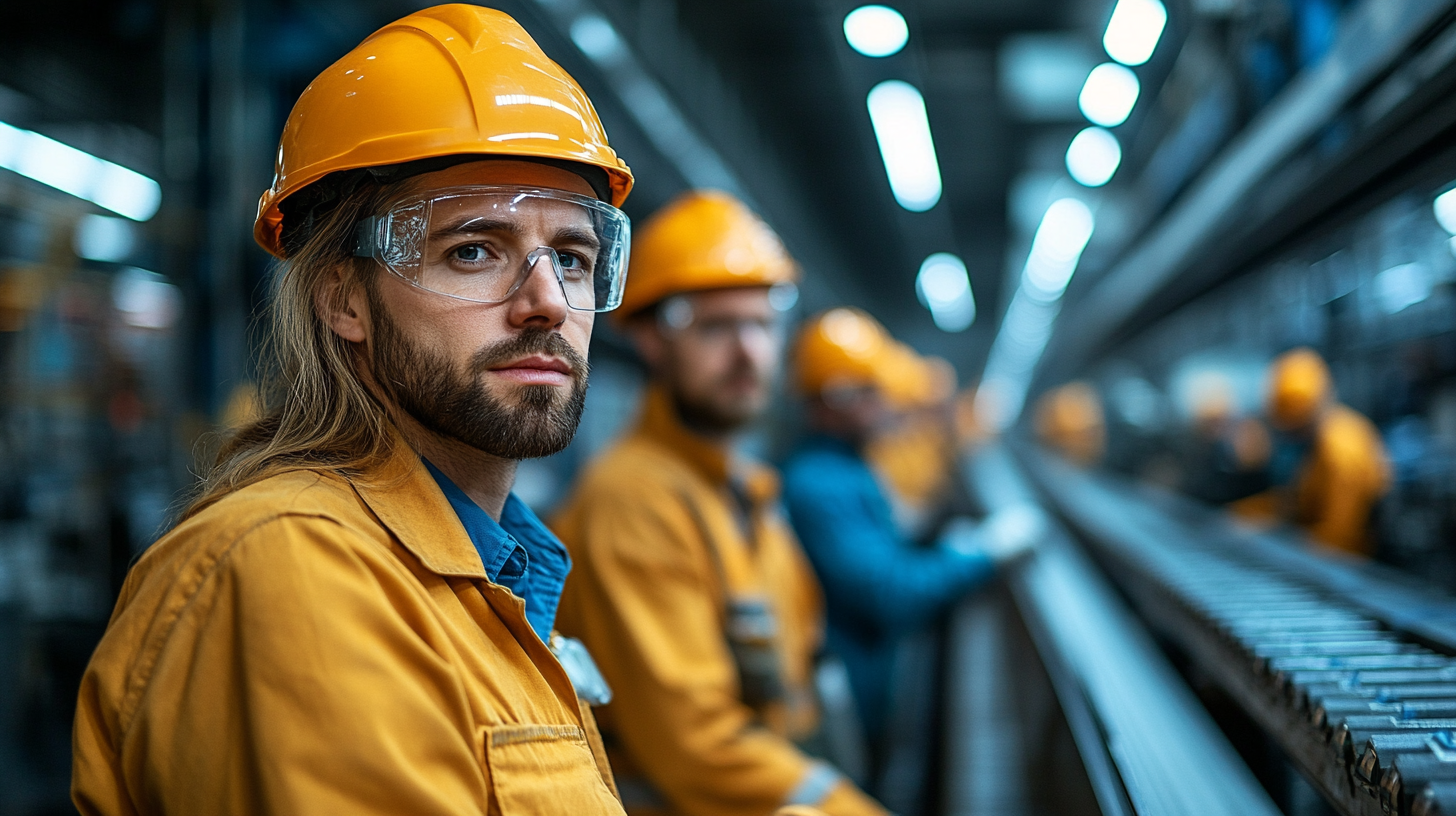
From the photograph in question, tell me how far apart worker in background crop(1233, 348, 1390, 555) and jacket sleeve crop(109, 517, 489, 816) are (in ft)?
15.4

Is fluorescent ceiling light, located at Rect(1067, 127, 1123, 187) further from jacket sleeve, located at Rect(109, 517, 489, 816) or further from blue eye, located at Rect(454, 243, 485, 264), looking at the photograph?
jacket sleeve, located at Rect(109, 517, 489, 816)

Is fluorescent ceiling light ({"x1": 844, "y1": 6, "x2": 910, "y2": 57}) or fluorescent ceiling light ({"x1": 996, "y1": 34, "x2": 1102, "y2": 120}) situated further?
fluorescent ceiling light ({"x1": 996, "y1": 34, "x2": 1102, "y2": 120})

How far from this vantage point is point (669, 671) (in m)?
1.81

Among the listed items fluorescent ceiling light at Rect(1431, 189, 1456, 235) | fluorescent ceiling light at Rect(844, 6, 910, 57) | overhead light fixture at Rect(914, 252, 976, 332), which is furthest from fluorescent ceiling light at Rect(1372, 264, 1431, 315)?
overhead light fixture at Rect(914, 252, 976, 332)

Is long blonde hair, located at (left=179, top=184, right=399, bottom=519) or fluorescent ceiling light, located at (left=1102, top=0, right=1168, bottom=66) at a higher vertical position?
fluorescent ceiling light, located at (left=1102, top=0, right=1168, bottom=66)

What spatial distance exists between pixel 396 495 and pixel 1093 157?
26.4ft

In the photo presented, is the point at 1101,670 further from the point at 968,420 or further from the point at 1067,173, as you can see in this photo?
the point at 968,420

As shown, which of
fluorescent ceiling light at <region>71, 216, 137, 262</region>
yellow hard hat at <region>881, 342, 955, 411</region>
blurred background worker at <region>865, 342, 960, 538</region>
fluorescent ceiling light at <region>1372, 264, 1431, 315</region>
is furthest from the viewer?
blurred background worker at <region>865, 342, 960, 538</region>

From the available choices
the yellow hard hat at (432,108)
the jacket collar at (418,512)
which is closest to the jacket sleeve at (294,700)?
the jacket collar at (418,512)

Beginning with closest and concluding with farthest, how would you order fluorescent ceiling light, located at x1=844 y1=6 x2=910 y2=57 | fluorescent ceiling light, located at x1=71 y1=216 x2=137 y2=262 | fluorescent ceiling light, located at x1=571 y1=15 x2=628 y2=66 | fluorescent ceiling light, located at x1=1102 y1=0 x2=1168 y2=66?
fluorescent ceiling light, located at x1=71 y1=216 x2=137 y2=262
fluorescent ceiling light, located at x1=571 y1=15 x2=628 y2=66
fluorescent ceiling light, located at x1=1102 y1=0 x2=1168 y2=66
fluorescent ceiling light, located at x1=844 y1=6 x2=910 y2=57

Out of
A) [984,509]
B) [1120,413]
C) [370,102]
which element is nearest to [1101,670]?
[370,102]

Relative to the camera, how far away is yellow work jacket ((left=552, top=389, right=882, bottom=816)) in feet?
5.94

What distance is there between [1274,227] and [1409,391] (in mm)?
1557

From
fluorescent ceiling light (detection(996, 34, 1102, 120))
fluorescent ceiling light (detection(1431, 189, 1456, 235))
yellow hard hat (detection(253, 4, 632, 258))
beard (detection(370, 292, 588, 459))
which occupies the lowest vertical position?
beard (detection(370, 292, 588, 459))
